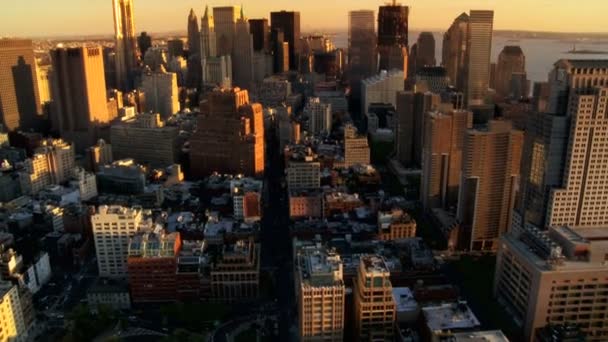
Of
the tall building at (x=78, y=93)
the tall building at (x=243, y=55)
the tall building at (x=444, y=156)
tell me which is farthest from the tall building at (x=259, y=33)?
the tall building at (x=444, y=156)

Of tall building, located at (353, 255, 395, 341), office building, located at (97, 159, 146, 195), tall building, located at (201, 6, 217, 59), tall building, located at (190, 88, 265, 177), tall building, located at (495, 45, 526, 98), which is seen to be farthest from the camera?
tall building, located at (201, 6, 217, 59)

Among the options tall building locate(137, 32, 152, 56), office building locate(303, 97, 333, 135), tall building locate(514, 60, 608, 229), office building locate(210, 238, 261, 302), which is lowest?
office building locate(210, 238, 261, 302)

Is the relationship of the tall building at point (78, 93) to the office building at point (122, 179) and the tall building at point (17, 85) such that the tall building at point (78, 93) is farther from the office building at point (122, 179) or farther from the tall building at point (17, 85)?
the office building at point (122, 179)

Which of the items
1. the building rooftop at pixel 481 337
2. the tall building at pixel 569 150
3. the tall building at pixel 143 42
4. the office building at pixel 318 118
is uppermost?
the tall building at pixel 143 42

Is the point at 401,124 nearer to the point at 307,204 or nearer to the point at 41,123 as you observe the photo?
the point at 307,204

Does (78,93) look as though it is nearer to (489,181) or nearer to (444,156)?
(444,156)

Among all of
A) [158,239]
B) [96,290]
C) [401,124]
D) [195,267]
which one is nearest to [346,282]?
[195,267]

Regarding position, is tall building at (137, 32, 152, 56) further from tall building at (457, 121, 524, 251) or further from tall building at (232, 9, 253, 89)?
tall building at (457, 121, 524, 251)

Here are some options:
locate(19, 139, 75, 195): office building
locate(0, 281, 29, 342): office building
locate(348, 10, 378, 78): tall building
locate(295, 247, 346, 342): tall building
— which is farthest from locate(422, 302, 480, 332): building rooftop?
locate(348, 10, 378, 78): tall building
